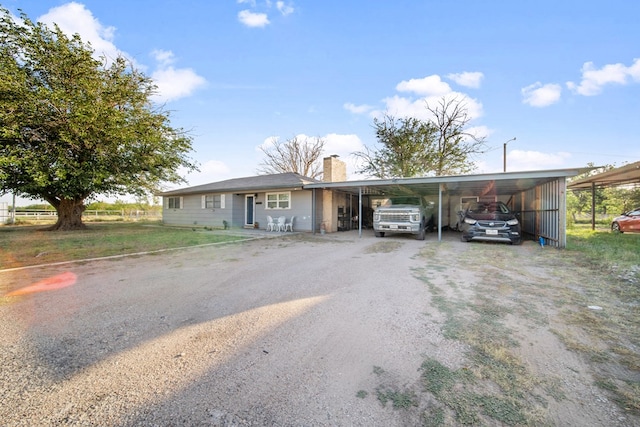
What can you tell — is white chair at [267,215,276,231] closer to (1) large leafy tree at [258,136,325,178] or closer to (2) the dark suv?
(2) the dark suv

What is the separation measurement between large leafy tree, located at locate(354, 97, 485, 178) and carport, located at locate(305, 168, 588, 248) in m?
7.35

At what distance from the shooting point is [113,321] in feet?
9.93

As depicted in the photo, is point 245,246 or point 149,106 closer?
point 245,246

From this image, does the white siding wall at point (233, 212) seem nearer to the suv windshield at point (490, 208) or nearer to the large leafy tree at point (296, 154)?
the suv windshield at point (490, 208)

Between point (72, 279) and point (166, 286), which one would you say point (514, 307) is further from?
point (72, 279)

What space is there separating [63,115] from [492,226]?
16.3 m

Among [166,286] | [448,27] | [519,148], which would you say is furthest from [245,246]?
[519,148]

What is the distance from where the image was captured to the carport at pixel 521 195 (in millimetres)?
8531

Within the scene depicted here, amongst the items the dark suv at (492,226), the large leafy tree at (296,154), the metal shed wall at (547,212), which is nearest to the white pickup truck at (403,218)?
the dark suv at (492,226)

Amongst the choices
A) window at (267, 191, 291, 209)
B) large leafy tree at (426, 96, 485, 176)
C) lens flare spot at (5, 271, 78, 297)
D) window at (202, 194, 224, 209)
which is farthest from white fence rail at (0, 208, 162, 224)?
large leafy tree at (426, 96, 485, 176)

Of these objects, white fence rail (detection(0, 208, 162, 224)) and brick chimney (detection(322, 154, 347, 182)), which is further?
white fence rail (detection(0, 208, 162, 224))

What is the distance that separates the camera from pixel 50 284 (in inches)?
175

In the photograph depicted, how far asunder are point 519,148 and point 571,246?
15.6 meters

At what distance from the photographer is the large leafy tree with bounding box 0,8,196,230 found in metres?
9.97
